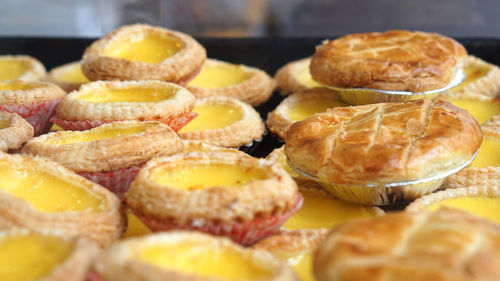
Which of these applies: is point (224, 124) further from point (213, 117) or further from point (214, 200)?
point (214, 200)

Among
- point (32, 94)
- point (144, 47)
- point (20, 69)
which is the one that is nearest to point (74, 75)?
point (20, 69)

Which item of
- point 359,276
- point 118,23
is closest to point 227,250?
point 359,276

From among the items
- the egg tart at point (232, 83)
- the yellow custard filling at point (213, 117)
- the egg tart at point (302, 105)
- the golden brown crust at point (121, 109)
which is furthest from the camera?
the egg tart at point (232, 83)

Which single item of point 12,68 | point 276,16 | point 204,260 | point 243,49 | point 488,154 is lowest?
point 276,16

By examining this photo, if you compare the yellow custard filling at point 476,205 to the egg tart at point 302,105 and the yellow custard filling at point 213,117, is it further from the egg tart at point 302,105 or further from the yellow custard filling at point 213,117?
the yellow custard filling at point 213,117

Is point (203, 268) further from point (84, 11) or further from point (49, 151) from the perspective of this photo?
point (84, 11)

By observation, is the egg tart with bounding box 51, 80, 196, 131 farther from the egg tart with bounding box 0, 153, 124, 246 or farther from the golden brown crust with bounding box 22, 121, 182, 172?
the egg tart with bounding box 0, 153, 124, 246

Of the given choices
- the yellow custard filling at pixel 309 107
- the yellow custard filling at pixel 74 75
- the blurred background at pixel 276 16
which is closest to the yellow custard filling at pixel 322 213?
the yellow custard filling at pixel 309 107
